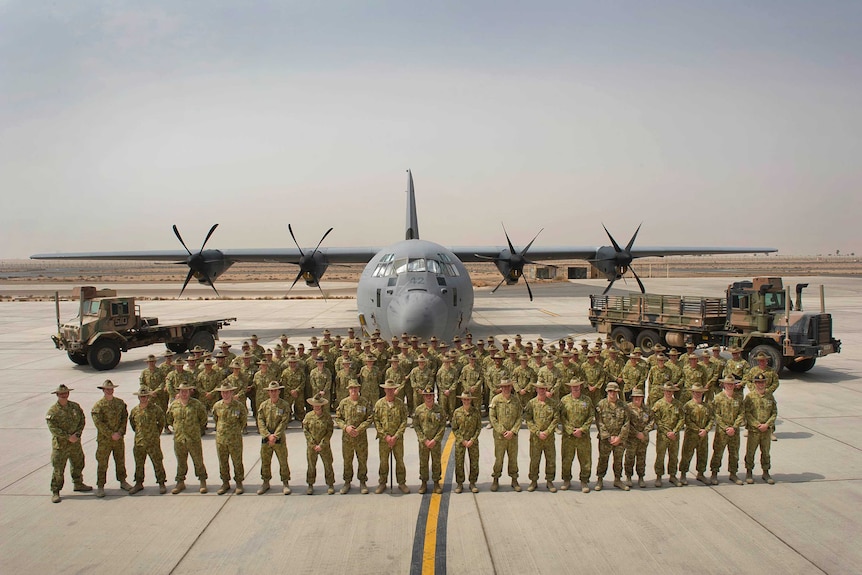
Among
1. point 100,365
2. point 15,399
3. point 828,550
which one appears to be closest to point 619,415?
point 828,550

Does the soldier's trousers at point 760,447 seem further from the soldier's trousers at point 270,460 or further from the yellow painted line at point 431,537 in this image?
the soldier's trousers at point 270,460

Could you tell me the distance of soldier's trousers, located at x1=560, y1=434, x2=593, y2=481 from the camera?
276 inches

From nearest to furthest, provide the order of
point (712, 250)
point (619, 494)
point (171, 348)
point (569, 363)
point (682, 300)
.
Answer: point (619, 494), point (569, 363), point (682, 300), point (171, 348), point (712, 250)

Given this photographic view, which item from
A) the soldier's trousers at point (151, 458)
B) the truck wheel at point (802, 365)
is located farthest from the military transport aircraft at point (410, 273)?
the truck wheel at point (802, 365)

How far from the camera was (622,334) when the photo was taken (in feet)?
58.6

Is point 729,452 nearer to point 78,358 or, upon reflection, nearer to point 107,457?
point 107,457

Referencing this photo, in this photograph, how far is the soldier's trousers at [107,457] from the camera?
6.96m

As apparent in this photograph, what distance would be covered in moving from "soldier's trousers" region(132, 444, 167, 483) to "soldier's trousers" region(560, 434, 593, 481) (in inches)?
206

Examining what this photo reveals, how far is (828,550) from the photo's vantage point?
550 centimetres

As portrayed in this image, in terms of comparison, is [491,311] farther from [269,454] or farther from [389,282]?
[269,454]

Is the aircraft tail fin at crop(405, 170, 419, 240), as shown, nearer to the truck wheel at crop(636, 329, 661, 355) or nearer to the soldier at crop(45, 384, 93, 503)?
the truck wheel at crop(636, 329, 661, 355)

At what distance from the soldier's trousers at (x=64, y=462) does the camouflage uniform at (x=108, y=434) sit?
0.74 feet

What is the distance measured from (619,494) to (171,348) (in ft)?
50.1

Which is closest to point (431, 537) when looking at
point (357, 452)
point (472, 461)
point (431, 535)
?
point (431, 535)
